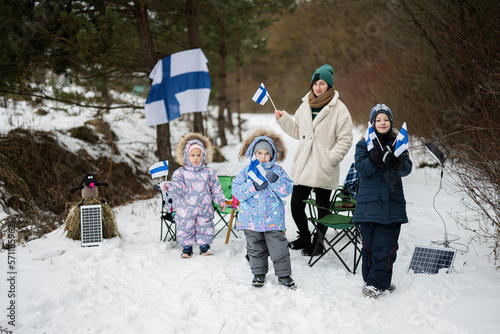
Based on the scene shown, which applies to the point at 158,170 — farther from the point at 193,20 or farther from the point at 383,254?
the point at 193,20

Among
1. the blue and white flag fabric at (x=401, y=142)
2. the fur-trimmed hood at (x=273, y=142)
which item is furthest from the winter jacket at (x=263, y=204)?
the blue and white flag fabric at (x=401, y=142)

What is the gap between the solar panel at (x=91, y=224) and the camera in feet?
14.9

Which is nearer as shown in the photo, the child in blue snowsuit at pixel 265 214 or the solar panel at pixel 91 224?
the child in blue snowsuit at pixel 265 214

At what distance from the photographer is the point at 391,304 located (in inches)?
132

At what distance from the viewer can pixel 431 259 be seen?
3.86 meters

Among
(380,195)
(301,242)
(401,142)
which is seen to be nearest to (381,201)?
(380,195)

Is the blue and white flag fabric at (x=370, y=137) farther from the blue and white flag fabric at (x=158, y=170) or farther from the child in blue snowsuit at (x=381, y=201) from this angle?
the blue and white flag fabric at (x=158, y=170)

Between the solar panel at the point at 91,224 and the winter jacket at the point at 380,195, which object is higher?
the winter jacket at the point at 380,195

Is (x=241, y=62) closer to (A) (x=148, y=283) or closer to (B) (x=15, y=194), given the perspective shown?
(B) (x=15, y=194)

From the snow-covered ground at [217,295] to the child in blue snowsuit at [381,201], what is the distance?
0.76 feet

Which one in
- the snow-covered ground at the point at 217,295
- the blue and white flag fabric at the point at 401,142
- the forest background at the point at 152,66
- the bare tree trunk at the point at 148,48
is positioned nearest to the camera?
the snow-covered ground at the point at 217,295

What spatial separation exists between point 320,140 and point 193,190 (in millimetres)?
1545

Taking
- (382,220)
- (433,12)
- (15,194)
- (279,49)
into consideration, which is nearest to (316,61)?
(279,49)

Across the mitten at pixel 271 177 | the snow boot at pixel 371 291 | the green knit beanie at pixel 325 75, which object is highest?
the green knit beanie at pixel 325 75
